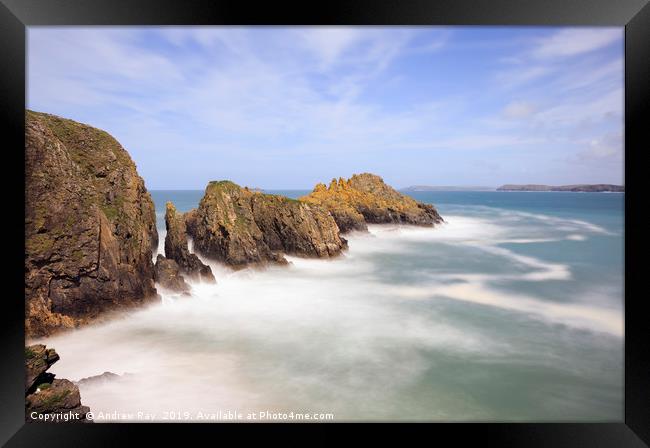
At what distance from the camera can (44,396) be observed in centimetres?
457

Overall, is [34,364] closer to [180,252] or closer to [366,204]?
[180,252]

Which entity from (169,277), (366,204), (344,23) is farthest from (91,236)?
(366,204)

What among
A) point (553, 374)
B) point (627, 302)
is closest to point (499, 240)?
point (553, 374)

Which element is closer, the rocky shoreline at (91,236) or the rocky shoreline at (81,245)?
the rocky shoreline at (81,245)

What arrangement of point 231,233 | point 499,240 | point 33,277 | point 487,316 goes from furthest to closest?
1. point 499,240
2. point 231,233
3. point 487,316
4. point 33,277

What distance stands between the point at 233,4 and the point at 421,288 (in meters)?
9.48

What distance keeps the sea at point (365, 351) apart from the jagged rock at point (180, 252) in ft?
1.95

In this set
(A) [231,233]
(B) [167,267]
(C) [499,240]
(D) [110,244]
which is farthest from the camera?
(C) [499,240]

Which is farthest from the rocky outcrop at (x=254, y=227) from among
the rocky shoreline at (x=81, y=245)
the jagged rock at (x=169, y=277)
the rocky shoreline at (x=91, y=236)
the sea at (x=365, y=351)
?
the jagged rock at (x=169, y=277)

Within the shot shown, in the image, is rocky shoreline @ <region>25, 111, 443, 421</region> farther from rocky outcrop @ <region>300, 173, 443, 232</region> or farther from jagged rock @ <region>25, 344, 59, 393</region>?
rocky outcrop @ <region>300, 173, 443, 232</region>

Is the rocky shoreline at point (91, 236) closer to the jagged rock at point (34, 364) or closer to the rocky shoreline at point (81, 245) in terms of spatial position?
the rocky shoreline at point (81, 245)

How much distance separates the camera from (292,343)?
6.93m

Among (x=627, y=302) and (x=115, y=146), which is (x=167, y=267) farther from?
(x=627, y=302)

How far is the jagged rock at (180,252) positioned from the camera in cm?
1119
